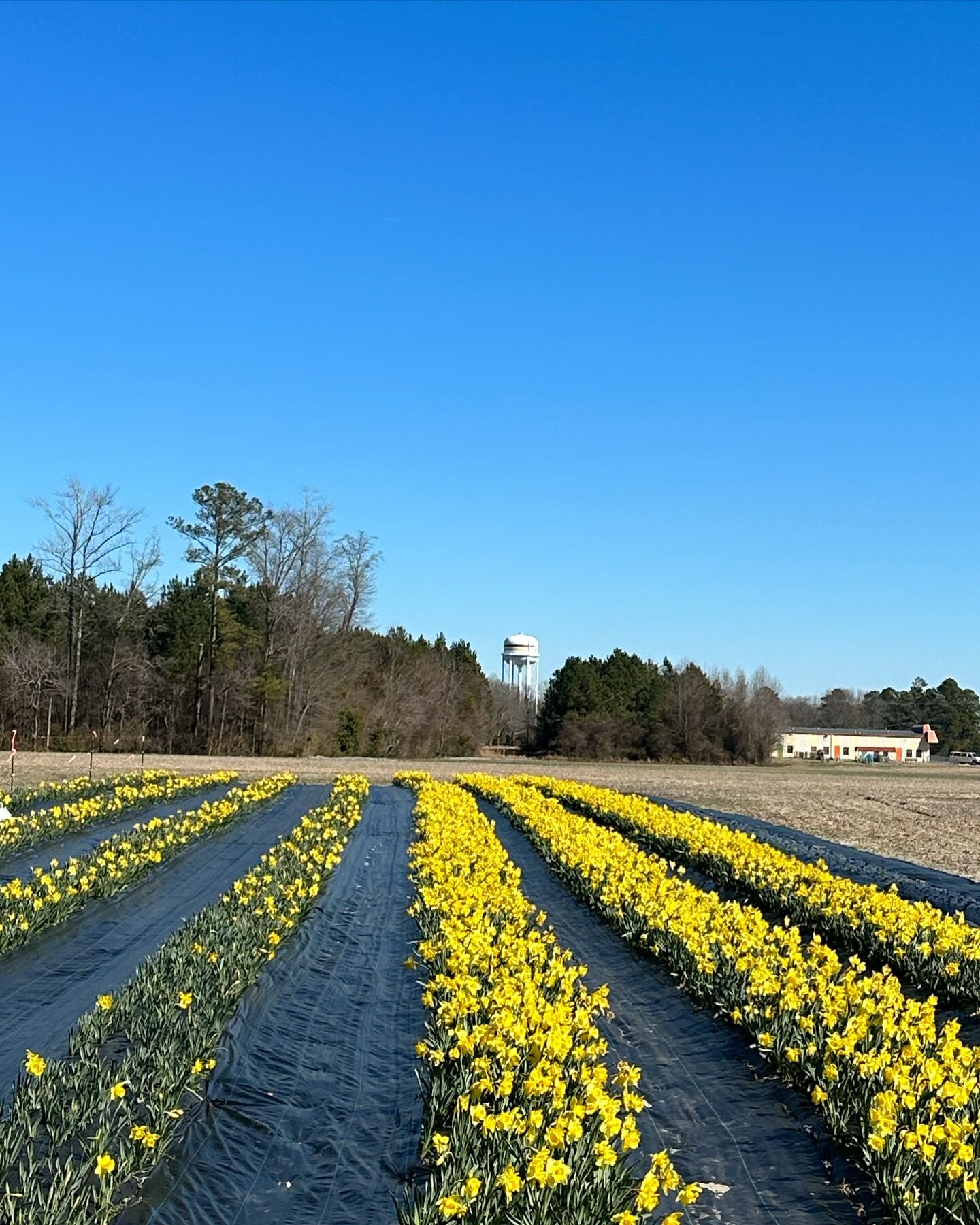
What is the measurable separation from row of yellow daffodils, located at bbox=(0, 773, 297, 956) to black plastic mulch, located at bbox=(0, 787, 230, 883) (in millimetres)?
363

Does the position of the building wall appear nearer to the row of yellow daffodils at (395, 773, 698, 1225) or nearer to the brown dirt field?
the brown dirt field

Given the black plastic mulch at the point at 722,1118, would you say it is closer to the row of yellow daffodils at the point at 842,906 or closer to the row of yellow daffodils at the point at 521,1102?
the row of yellow daffodils at the point at 521,1102

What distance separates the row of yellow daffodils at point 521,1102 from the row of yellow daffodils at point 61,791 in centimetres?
1590

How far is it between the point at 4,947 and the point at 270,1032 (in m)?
3.13

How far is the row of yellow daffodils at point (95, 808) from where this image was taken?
663 inches

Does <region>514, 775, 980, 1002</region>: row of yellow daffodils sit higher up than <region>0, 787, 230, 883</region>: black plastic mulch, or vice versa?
<region>514, 775, 980, 1002</region>: row of yellow daffodils

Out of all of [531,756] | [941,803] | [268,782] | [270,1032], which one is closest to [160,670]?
[531,756]

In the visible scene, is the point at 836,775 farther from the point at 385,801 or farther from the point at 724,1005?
the point at 724,1005

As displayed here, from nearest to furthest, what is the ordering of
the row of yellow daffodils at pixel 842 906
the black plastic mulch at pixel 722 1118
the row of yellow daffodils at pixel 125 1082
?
the row of yellow daffodils at pixel 125 1082, the black plastic mulch at pixel 722 1118, the row of yellow daffodils at pixel 842 906

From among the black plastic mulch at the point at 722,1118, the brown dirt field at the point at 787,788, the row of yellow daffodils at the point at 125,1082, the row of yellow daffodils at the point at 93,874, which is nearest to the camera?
the row of yellow daffodils at the point at 125,1082

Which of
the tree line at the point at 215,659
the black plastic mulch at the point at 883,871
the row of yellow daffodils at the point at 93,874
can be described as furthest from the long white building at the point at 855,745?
the row of yellow daffodils at the point at 93,874

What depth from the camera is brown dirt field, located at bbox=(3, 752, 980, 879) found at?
77.9 feet

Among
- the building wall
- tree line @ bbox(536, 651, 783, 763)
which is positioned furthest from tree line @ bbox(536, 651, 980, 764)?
the building wall

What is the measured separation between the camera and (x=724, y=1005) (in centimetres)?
799
